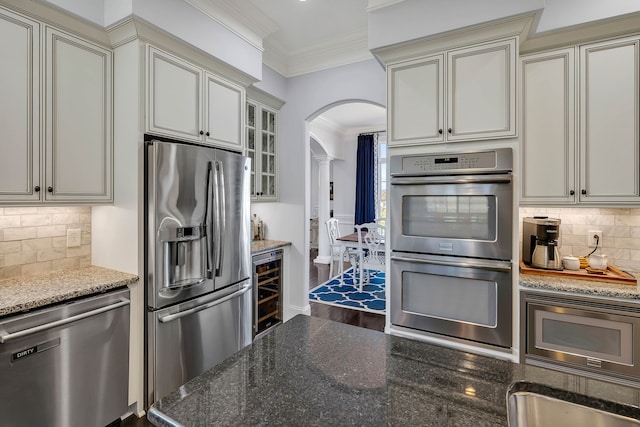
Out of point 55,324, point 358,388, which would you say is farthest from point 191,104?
point 358,388

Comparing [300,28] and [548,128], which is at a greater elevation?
[300,28]

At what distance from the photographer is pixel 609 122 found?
2.02m

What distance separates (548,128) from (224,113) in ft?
7.96

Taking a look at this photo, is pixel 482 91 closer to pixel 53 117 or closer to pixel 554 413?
pixel 554 413

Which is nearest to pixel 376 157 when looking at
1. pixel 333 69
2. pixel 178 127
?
pixel 333 69

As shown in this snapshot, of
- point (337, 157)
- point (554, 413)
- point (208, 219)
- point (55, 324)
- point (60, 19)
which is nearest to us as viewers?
point (554, 413)

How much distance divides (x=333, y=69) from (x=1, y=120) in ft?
8.84

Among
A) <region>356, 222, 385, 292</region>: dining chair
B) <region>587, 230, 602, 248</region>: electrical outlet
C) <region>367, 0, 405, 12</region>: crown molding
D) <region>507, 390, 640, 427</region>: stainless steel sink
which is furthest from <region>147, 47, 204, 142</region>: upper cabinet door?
<region>587, 230, 602, 248</region>: electrical outlet

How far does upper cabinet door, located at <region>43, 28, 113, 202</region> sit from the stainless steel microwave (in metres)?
2.86

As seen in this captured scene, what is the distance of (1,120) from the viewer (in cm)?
167

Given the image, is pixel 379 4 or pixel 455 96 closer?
pixel 455 96

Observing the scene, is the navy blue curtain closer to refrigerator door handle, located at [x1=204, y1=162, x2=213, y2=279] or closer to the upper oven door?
the upper oven door

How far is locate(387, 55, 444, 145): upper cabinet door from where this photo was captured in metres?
2.14

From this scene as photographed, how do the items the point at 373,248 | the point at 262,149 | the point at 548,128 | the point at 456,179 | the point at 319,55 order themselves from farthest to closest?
the point at 373,248 < the point at 262,149 < the point at 319,55 < the point at 548,128 < the point at 456,179
